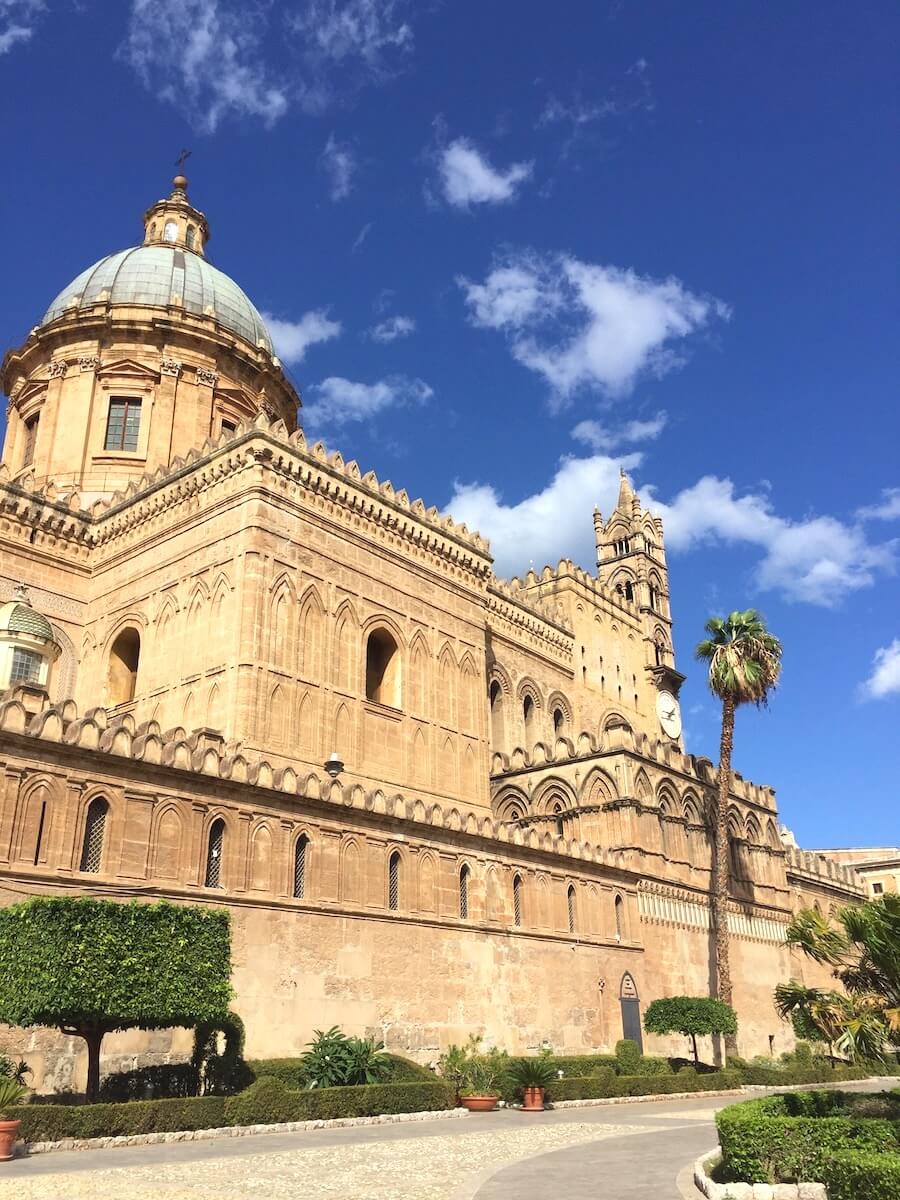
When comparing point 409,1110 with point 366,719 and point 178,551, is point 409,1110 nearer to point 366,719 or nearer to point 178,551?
point 366,719

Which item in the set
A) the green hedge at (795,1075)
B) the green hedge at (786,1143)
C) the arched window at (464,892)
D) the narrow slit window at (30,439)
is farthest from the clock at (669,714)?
the green hedge at (786,1143)

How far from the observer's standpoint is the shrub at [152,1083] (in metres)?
14.9

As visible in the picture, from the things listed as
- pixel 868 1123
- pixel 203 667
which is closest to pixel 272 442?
pixel 203 667

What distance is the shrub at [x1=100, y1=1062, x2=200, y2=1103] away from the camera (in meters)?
14.9

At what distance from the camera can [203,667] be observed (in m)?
24.5

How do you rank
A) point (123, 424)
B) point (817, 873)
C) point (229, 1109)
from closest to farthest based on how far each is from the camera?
point (229, 1109)
point (123, 424)
point (817, 873)

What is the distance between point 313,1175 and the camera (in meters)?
10.8

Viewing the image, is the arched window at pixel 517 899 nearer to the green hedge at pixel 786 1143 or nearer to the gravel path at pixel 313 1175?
the gravel path at pixel 313 1175

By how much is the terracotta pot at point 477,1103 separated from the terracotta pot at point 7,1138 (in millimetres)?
8648

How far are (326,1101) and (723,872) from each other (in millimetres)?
17744

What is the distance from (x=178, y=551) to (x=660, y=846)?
52.0 ft

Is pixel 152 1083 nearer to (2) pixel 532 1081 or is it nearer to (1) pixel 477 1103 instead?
(1) pixel 477 1103

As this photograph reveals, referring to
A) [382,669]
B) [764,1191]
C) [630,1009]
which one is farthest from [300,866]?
[764,1191]

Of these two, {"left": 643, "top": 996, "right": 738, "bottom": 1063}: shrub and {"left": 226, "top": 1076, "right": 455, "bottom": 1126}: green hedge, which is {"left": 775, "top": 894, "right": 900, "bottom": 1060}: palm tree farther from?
{"left": 643, "top": 996, "right": 738, "bottom": 1063}: shrub
